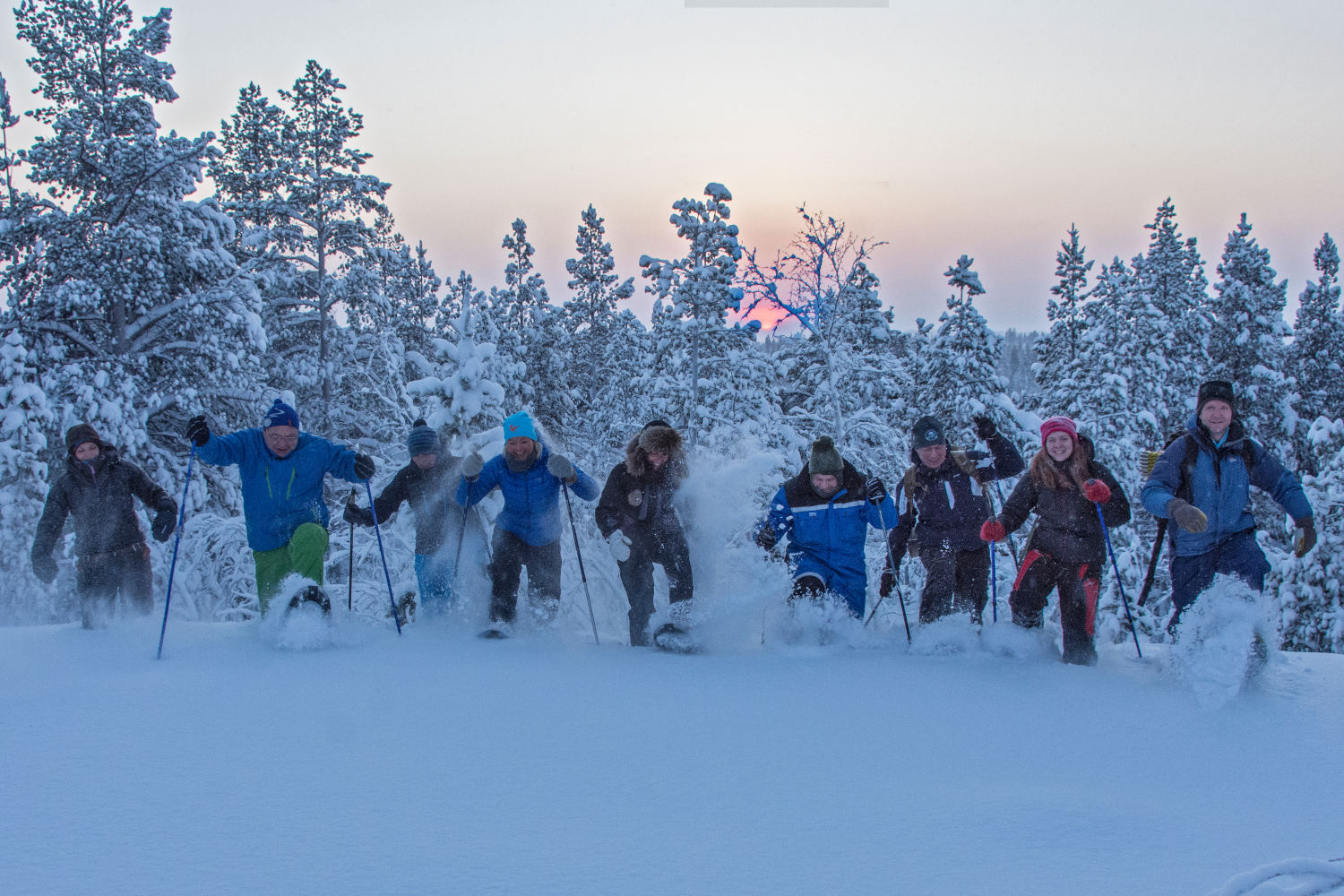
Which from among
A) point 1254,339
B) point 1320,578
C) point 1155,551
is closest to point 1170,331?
point 1254,339

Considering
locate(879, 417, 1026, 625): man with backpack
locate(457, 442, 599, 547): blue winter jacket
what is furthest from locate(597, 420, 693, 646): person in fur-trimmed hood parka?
locate(879, 417, 1026, 625): man with backpack

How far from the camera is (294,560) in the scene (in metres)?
6.21

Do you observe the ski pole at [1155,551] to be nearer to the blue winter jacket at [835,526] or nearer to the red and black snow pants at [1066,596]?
the red and black snow pants at [1066,596]

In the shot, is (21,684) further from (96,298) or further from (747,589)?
(96,298)

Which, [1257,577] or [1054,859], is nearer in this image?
[1054,859]

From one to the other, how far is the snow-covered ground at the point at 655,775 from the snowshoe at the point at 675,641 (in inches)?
16.1

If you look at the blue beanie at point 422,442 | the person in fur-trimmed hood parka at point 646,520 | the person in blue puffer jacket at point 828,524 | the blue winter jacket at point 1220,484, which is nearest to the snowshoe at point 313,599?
the blue beanie at point 422,442

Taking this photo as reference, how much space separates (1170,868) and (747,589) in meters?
4.18

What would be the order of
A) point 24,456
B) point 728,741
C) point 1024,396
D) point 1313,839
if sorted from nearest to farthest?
point 1313,839 → point 728,741 → point 24,456 → point 1024,396

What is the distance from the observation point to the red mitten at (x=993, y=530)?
5.68 metres

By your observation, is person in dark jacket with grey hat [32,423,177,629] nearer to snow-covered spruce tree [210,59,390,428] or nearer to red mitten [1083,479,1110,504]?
red mitten [1083,479,1110,504]

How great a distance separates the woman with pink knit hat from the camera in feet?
18.3

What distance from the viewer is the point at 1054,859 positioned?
2631 mm

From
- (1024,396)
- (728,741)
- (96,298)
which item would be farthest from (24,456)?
(1024,396)
